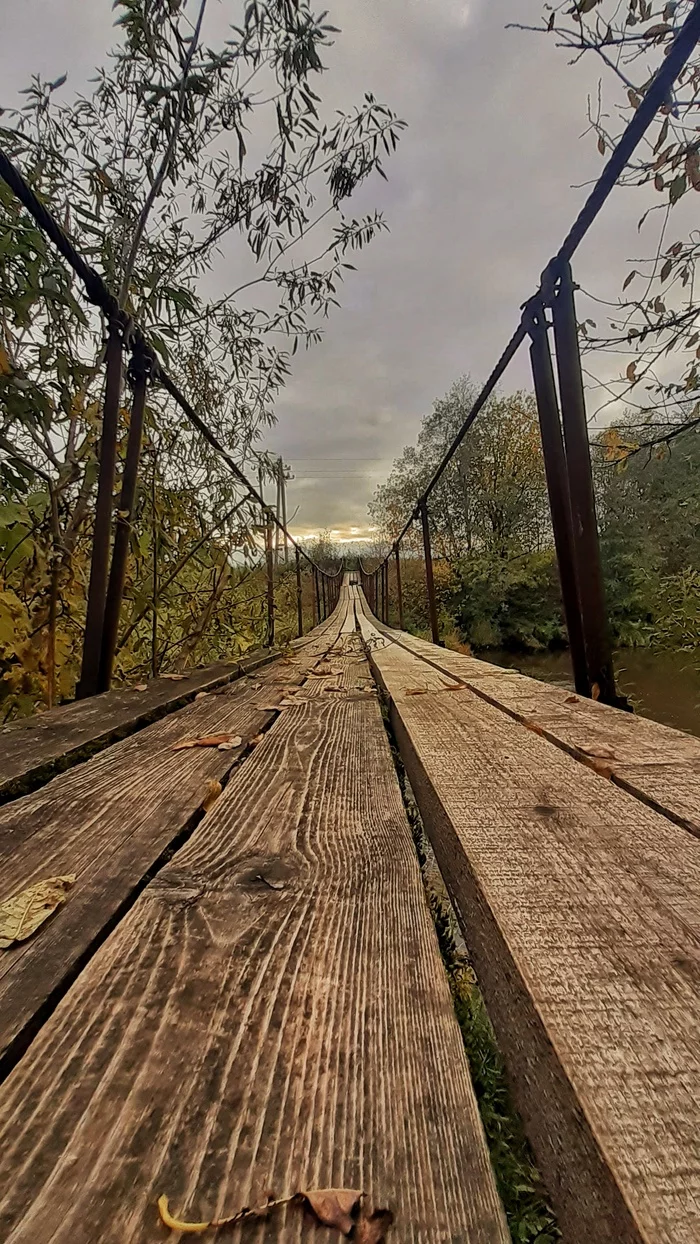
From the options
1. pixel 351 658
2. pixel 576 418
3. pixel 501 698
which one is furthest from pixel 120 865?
pixel 351 658

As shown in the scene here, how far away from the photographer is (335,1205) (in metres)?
0.25

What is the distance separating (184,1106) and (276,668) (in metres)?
2.10

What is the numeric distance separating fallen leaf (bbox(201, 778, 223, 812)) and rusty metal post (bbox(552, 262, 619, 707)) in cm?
92

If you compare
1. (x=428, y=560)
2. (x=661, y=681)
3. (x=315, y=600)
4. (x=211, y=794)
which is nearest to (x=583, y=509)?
(x=211, y=794)

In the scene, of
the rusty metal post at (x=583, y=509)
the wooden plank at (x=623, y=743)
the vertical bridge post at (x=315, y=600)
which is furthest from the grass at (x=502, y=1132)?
the vertical bridge post at (x=315, y=600)

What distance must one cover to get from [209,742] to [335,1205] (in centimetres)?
85

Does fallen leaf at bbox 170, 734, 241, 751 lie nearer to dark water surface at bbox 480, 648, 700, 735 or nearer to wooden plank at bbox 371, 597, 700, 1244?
wooden plank at bbox 371, 597, 700, 1244

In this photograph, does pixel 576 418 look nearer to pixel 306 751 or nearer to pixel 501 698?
pixel 501 698

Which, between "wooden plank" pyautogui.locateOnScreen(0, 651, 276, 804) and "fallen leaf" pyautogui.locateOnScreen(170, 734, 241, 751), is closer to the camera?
"wooden plank" pyautogui.locateOnScreen(0, 651, 276, 804)

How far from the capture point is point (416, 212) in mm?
5996

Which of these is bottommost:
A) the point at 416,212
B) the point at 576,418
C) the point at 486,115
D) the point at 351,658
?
the point at 351,658

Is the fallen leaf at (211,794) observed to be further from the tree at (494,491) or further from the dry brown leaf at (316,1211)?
the tree at (494,491)

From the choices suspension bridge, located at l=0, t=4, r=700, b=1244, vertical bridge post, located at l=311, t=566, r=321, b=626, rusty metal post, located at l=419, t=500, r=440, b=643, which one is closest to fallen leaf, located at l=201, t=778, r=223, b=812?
suspension bridge, located at l=0, t=4, r=700, b=1244

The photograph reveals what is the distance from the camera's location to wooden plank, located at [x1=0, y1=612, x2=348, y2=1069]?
40cm
